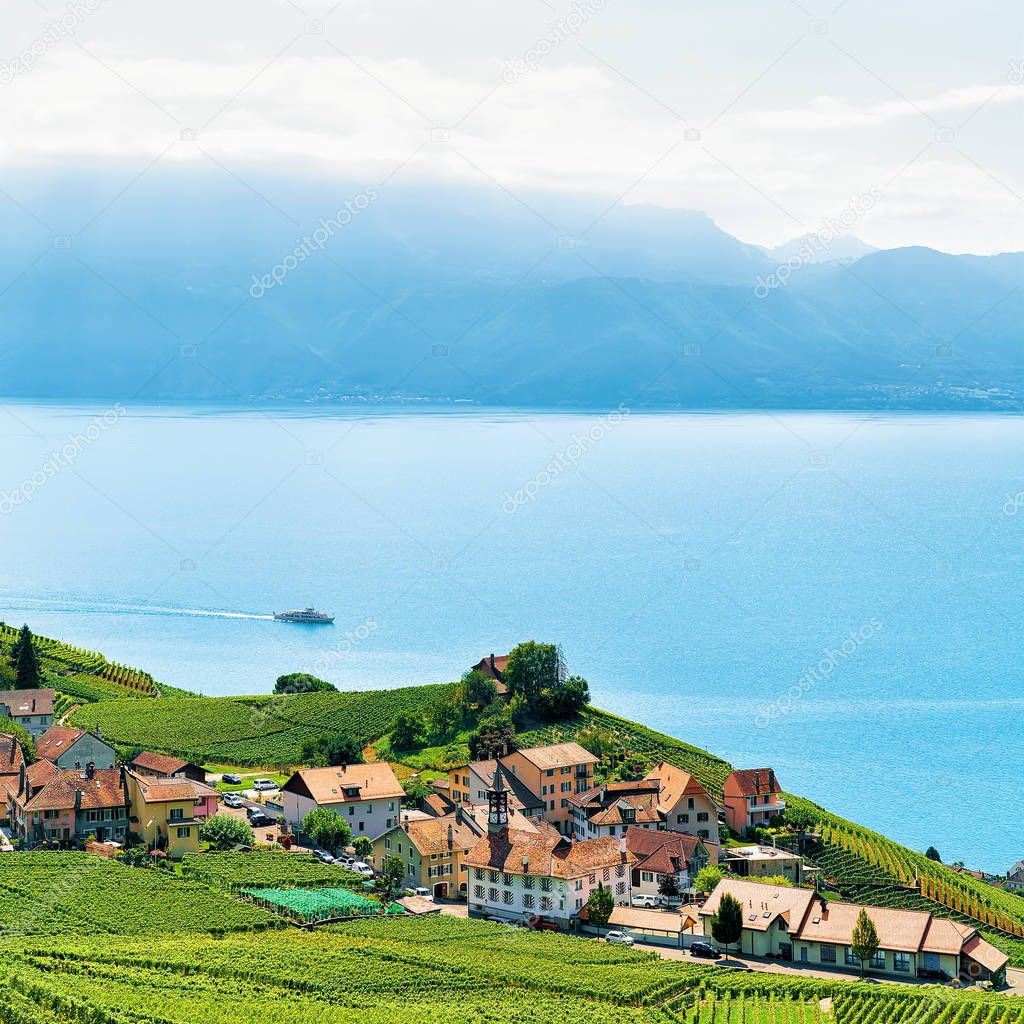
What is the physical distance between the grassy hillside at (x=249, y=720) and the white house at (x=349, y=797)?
1041 centimetres

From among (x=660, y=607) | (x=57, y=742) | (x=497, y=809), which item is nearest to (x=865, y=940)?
(x=497, y=809)

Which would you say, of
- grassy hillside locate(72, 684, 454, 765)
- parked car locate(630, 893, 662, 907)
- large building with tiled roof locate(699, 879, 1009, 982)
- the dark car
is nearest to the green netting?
parked car locate(630, 893, 662, 907)

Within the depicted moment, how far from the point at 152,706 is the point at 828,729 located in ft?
123

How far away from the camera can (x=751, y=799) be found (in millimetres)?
52844

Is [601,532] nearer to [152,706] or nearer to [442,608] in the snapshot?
[442,608]

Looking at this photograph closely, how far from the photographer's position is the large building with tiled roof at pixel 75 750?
53.8 metres

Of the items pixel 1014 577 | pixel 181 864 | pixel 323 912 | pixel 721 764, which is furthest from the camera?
pixel 1014 577

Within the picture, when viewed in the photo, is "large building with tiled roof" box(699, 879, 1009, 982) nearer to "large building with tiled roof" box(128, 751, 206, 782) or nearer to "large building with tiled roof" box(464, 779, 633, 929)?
"large building with tiled roof" box(464, 779, 633, 929)

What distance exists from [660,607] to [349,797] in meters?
64.9

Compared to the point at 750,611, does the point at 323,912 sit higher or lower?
lower

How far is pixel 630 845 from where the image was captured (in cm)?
4688

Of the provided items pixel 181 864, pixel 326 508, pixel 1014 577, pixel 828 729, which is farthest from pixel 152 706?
pixel 326 508

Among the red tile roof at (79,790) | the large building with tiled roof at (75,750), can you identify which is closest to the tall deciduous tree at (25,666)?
the large building with tiled roof at (75,750)

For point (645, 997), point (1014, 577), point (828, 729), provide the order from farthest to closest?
point (1014, 577) < point (828, 729) < point (645, 997)
